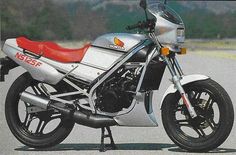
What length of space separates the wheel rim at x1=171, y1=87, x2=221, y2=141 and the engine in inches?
18.8

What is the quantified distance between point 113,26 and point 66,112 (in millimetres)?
150858

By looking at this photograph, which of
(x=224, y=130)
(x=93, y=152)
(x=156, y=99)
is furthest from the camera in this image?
(x=156, y=99)

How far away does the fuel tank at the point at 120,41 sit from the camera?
24.1 ft

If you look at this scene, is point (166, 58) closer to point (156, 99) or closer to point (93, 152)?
point (93, 152)

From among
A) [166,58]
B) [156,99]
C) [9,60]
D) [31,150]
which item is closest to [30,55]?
[9,60]

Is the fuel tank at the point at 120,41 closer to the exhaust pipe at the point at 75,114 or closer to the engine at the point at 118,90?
the engine at the point at 118,90

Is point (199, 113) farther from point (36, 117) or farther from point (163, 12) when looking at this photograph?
point (36, 117)

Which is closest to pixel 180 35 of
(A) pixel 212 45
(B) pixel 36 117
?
(B) pixel 36 117

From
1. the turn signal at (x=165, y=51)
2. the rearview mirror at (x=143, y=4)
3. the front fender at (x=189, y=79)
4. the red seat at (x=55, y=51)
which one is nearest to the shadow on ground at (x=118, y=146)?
the front fender at (x=189, y=79)

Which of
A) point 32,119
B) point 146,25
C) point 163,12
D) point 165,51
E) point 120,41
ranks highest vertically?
point 163,12

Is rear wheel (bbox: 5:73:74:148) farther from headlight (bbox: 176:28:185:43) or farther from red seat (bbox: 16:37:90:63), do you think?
headlight (bbox: 176:28:185:43)

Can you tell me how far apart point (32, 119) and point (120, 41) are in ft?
4.36

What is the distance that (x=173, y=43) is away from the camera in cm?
737

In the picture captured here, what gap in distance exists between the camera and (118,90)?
24.4ft
